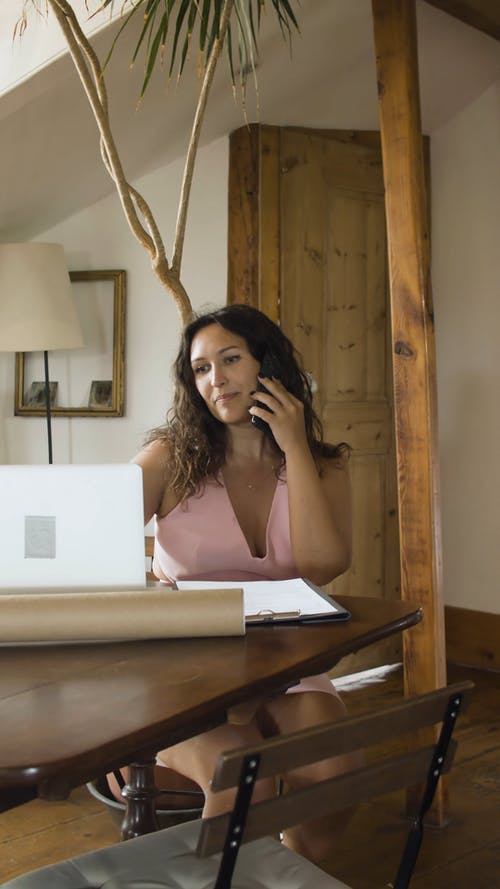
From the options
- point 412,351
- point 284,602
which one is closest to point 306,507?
point 284,602

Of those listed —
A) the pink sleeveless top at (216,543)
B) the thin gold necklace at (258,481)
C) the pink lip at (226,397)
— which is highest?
the pink lip at (226,397)

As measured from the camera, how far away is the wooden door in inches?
145

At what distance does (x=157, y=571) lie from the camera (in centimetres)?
223

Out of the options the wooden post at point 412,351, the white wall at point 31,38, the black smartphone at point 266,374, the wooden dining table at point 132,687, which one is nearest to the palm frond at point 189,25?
the white wall at point 31,38

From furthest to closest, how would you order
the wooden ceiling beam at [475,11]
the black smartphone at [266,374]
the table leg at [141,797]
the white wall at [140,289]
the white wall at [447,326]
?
the white wall at [447,326]
the white wall at [140,289]
the wooden ceiling beam at [475,11]
the black smartphone at [266,374]
the table leg at [141,797]

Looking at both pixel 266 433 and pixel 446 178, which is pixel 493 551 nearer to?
pixel 446 178

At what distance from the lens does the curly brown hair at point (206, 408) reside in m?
2.23

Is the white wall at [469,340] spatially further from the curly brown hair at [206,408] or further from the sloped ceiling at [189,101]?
the curly brown hair at [206,408]

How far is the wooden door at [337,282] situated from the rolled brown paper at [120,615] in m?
2.32

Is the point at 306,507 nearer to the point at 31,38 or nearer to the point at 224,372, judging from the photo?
the point at 224,372

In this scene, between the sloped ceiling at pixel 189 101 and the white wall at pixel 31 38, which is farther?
the sloped ceiling at pixel 189 101

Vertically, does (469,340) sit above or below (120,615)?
above

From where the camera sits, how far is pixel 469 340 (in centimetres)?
418

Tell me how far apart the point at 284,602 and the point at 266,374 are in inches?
29.8
